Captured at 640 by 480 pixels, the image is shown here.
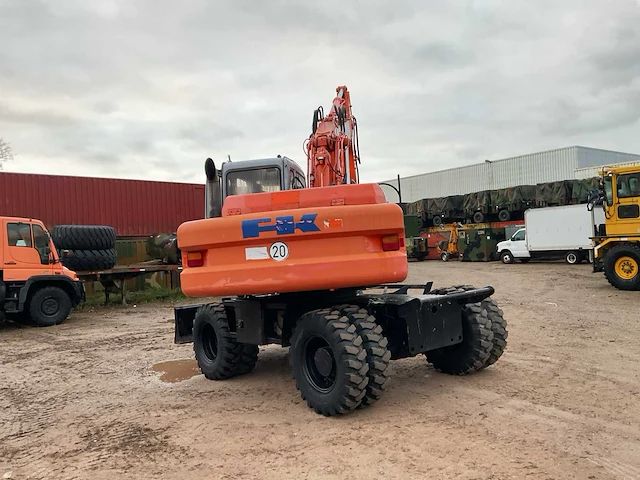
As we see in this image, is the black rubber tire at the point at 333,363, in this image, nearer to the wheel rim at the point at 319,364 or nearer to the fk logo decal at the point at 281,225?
the wheel rim at the point at 319,364

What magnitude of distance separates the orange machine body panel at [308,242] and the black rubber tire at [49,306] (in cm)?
795

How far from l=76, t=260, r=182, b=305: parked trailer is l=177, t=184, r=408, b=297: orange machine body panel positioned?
9.88 meters

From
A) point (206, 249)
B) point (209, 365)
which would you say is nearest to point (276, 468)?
point (206, 249)

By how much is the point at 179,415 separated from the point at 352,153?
5.37 metres

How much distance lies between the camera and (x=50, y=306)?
1171cm

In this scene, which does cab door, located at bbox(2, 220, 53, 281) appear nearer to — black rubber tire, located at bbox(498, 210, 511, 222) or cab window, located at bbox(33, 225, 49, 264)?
cab window, located at bbox(33, 225, 49, 264)

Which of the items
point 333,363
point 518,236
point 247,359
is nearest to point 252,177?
point 247,359

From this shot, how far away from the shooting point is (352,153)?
903 cm

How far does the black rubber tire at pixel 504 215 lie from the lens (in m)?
28.5

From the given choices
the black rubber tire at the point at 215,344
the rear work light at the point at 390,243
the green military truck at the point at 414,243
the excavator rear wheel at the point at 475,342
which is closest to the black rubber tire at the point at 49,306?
the black rubber tire at the point at 215,344

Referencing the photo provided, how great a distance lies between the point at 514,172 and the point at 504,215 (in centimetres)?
1814

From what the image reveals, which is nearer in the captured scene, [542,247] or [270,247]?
[270,247]

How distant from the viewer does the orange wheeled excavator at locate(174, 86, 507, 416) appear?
4.76 metres

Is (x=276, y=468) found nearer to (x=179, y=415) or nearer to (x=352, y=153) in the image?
(x=179, y=415)
